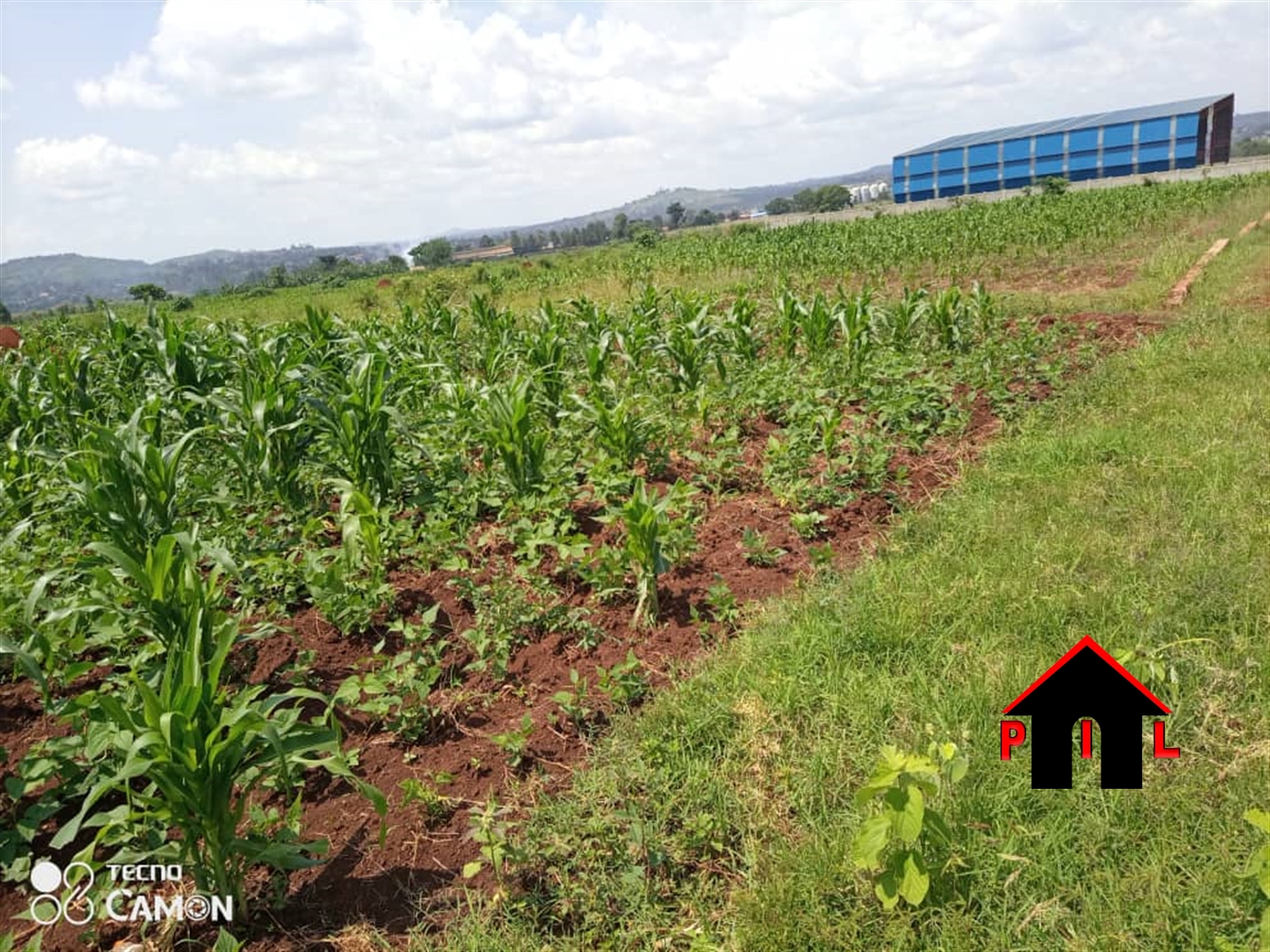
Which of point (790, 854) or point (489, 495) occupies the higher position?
point (489, 495)

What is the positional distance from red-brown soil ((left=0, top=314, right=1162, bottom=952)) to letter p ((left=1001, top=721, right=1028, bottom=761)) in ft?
3.67

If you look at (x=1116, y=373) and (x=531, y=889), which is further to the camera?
(x=1116, y=373)

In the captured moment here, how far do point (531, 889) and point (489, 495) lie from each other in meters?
2.54

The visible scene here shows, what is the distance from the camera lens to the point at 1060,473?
4.42 metres

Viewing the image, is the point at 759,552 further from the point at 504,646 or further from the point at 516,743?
the point at 516,743

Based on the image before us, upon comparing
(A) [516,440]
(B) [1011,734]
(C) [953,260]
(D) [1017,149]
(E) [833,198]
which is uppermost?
(D) [1017,149]

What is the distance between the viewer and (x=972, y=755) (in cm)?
240

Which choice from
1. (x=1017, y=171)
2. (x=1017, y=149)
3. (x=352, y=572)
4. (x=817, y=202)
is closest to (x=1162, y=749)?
(x=352, y=572)

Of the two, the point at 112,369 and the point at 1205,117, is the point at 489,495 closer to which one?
the point at 112,369

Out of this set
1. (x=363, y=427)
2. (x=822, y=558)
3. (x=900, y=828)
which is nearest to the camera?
(x=900, y=828)

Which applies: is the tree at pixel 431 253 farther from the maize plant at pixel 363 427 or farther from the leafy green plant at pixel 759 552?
the leafy green plant at pixel 759 552

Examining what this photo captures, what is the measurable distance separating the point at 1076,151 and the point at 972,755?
64104 mm

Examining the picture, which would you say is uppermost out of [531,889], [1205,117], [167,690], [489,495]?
[1205,117]

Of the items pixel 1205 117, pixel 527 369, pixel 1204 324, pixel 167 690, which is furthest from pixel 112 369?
pixel 1205 117
